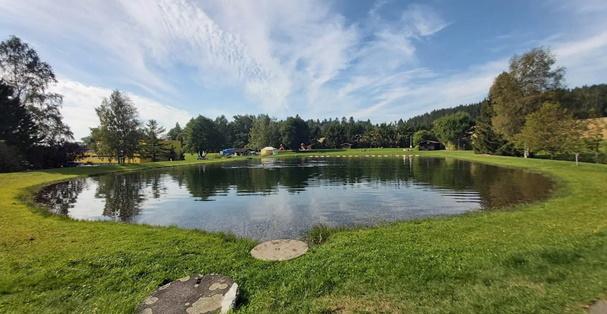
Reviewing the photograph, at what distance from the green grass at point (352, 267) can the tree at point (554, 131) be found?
2849cm

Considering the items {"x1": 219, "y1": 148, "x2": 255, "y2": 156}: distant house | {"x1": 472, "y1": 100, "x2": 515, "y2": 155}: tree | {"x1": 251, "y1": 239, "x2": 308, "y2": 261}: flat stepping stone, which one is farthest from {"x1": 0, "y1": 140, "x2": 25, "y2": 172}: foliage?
{"x1": 219, "y1": 148, "x2": 255, "y2": 156}: distant house

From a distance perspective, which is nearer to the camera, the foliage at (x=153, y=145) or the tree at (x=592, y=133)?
the tree at (x=592, y=133)

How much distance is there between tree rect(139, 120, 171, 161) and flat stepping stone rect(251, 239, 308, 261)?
248 ft

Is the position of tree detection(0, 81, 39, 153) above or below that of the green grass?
above

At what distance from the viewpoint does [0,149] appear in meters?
38.4

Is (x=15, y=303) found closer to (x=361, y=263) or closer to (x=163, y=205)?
(x=361, y=263)

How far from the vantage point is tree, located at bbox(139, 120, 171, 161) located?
7819 cm

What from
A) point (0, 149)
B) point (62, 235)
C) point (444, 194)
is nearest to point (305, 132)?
point (0, 149)

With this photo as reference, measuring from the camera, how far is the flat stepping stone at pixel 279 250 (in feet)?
28.3

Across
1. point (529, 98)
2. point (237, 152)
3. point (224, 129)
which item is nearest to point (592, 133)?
point (529, 98)

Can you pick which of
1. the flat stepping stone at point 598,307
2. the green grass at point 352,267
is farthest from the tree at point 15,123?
the flat stepping stone at point 598,307

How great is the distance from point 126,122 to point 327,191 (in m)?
59.2

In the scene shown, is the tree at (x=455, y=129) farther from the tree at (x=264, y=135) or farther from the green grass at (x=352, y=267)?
the green grass at (x=352, y=267)

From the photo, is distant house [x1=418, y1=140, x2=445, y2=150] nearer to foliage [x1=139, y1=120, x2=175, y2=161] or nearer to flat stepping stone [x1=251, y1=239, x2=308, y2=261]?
foliage [x1=139, y1=120, x2=175, y2=161]
